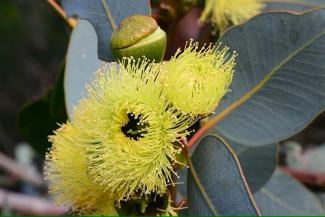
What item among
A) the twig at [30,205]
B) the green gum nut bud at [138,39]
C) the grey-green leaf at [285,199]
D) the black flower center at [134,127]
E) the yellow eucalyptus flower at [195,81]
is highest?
the green gum nut bud at [138,39]

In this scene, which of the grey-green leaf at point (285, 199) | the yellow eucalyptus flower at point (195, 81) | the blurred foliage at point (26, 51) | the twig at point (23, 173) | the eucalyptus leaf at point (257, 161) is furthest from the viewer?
the blurred foliage at point (26, 51)

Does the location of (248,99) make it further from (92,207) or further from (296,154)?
(296,154)

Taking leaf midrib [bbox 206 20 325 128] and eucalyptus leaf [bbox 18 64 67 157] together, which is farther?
eucalyptus leaf [bbox 18 64 67 157]

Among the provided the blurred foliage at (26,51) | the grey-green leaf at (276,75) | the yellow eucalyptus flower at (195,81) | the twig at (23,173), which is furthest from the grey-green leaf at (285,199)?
the blurred foliage at (26,51)

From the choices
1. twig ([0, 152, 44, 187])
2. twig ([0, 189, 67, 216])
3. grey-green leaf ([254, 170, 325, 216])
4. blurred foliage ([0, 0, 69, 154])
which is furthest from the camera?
blurred foliage ([0, 0, 69, 154])

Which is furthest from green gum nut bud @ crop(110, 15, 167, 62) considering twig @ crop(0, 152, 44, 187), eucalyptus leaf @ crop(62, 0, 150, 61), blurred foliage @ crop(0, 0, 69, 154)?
blurred foliage @ crop(0, 0, 69, 154)

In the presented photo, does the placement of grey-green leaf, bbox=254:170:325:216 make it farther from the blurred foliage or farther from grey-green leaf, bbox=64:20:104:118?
the blurred foliage

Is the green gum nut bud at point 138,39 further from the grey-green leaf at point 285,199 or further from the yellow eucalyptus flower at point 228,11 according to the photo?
the grey-green leaf at point 285,199

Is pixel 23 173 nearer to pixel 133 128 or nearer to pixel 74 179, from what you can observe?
pixel 74 179
